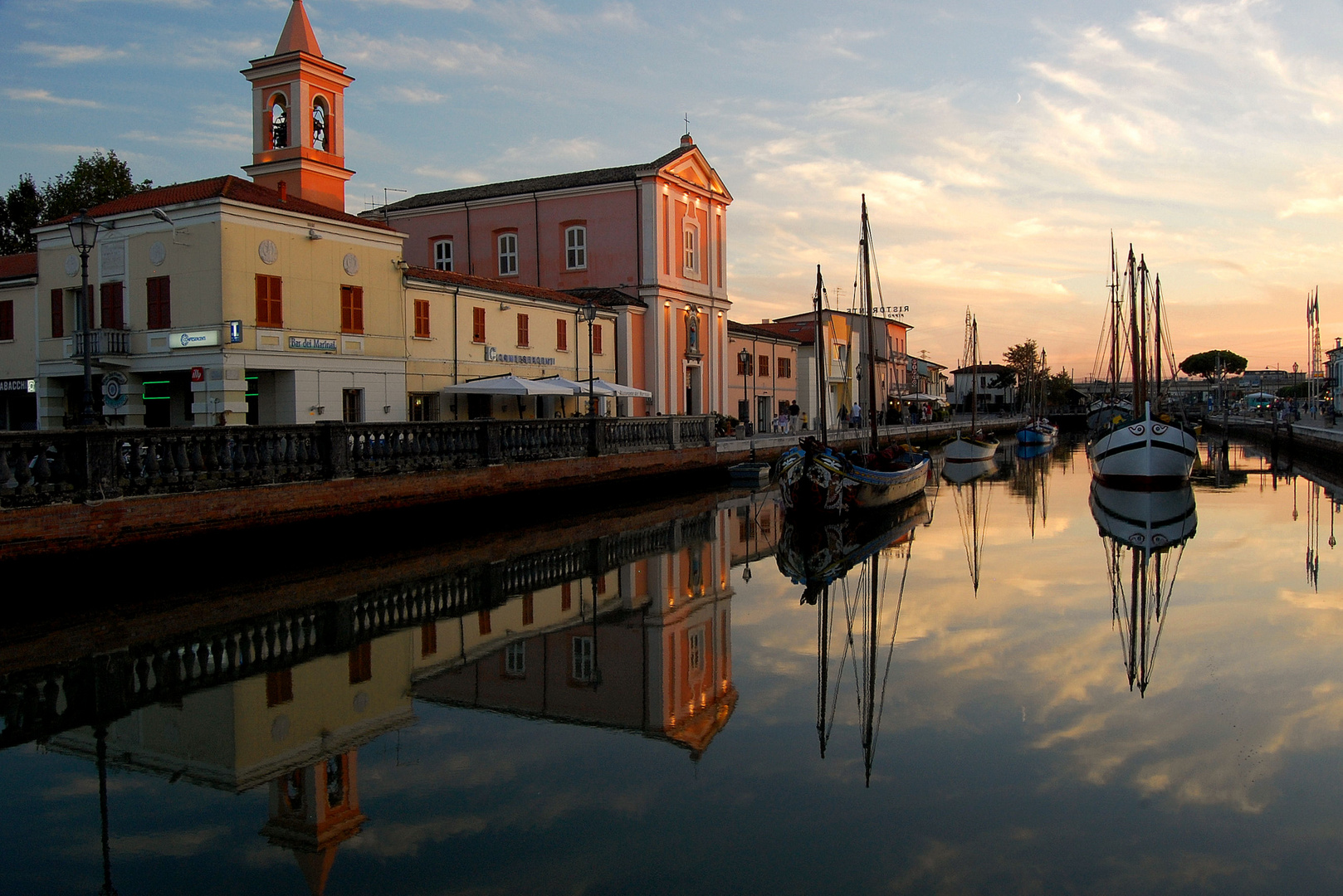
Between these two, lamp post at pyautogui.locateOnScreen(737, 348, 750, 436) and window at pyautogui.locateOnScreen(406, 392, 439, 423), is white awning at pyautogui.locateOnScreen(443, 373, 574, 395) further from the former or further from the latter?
lamp post at pyautogui.locateOnScreen(737, 348, 750, 436)

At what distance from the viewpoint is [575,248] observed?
42312mm

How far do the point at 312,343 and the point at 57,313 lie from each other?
23.8 feet

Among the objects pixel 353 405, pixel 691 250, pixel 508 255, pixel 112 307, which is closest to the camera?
pixel 112 307

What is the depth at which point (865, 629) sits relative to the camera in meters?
12.9

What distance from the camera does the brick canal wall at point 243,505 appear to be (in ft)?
45.5

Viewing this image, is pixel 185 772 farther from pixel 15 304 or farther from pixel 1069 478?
pixel 1069 478

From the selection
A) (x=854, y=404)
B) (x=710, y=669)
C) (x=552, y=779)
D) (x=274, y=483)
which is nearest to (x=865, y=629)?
(x=710, y=669)

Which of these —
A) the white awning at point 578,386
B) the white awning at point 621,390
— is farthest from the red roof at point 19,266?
the white awning at point 621,390

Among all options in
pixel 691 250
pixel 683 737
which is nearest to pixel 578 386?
pixel 691 250

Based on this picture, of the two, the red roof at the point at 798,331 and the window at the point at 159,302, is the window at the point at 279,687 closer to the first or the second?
the window at the point at 159,302

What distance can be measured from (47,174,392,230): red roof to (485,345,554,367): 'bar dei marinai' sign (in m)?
5.86

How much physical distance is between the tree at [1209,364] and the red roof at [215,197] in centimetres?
14834

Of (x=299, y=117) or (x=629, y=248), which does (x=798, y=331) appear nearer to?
(x=629, y=248)

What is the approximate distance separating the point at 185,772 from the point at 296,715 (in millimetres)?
1421
